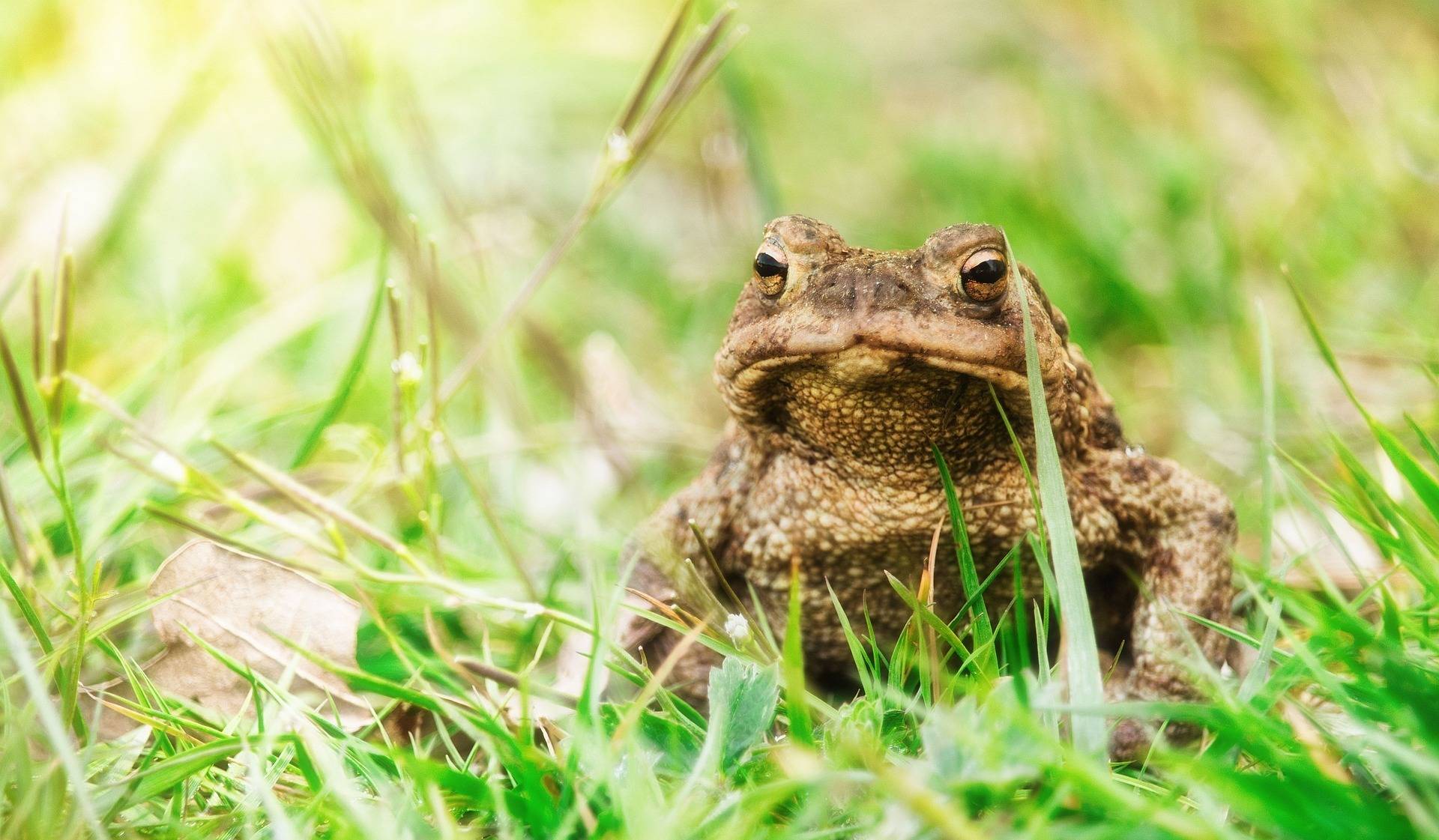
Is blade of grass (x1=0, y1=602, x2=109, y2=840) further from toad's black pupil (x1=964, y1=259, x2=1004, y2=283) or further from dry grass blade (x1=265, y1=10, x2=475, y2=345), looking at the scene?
toad's black pupil (x1=964, y1=259, x2=1004, y2=283)

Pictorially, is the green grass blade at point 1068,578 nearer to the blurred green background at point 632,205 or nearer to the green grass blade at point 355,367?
the blurred green background at point 632,205

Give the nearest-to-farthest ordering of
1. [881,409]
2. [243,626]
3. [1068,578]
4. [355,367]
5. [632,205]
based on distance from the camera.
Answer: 1. [1068,578]
2. [881,409]
3. [243,626]
4. [355,367]
5. [632,205]

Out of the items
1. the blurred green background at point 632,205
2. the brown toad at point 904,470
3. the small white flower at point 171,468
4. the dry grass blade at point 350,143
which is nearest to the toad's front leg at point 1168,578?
the brown toad at point 904,470

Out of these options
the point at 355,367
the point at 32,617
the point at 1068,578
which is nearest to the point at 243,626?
the point at 32,617

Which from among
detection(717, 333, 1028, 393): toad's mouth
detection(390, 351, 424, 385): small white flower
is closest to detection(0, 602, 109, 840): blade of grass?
detection(390, 351, 424, 385): small white flower

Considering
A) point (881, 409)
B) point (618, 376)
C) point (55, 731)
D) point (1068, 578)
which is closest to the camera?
point (55, 731)

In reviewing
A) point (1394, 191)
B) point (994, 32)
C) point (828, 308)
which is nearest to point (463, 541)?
point (828, 308)

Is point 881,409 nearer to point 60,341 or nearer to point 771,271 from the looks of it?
point 771,271
